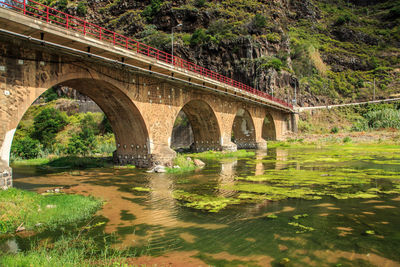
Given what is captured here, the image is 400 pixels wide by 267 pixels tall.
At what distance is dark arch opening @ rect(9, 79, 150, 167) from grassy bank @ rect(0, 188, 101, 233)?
30.5 feet

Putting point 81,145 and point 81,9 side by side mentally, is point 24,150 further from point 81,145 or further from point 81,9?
point 81,9

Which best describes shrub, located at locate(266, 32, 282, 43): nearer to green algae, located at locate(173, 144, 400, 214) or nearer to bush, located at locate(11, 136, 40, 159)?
green algae, located at locate(173, 144, 400, 214)

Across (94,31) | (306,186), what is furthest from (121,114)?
(306,186)

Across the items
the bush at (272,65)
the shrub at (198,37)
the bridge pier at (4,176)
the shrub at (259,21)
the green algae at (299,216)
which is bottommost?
the green algae at (299,216)

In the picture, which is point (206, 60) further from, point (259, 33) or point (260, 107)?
point (260, 107)

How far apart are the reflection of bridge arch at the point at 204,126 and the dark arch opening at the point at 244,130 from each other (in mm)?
10265

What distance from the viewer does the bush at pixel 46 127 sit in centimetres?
4009

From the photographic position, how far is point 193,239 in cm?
701

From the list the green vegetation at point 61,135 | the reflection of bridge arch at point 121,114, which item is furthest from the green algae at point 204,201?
the green vegetation at point 61,135

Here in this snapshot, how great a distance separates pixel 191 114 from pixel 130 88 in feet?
46.9

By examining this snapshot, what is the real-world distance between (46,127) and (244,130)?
30.2m

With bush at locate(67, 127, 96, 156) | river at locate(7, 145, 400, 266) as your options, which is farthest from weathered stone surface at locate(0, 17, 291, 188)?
bush at locate(67, 127, 96, 156)

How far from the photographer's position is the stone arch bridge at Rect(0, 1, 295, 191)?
12.0m

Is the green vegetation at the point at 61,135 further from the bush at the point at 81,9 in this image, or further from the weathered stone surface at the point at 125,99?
the bush at the point at 81,9
